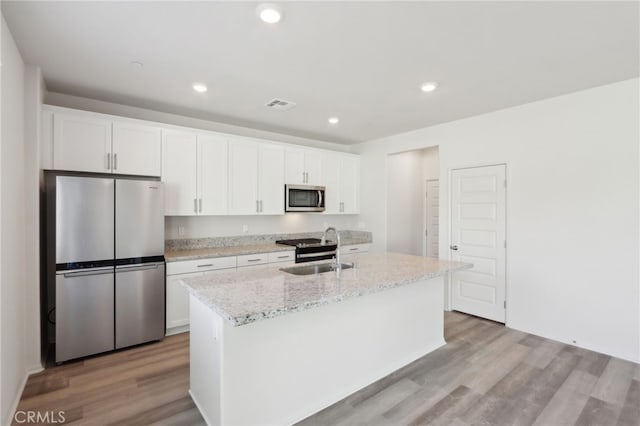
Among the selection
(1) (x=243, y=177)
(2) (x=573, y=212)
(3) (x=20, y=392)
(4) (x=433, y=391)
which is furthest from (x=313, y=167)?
(3) (x=20, y=392)

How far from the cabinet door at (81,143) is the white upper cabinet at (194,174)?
59cm

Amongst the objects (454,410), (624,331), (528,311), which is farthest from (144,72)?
(624,331)

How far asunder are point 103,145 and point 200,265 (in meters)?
1.65

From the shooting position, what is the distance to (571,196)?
325cm

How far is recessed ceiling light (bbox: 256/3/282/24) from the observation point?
1.84m

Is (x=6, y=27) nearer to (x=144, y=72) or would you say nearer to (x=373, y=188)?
(x=144, y=72)

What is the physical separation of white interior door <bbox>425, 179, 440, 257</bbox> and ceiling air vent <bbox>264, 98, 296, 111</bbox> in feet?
11.0

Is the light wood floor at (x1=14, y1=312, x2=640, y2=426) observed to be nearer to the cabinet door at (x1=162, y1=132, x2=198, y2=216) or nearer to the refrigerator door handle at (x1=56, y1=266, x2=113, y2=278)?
the refrigerator door handle at (x1=56, y1=266, x2=113, y2=278)

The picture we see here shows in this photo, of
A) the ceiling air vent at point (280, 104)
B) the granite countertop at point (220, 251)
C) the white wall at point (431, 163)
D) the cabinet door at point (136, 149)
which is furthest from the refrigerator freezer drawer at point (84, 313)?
the white wall at point (431, 163)

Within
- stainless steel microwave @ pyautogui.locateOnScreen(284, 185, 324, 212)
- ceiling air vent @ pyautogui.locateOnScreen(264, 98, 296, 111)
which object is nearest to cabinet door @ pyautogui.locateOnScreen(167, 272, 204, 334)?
stainless steel microwave @ pyautogui.locateOnScreen(284, 185, 324, 212)

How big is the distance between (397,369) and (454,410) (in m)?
0.60

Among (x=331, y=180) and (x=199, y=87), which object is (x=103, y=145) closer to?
(x=199, y=87)

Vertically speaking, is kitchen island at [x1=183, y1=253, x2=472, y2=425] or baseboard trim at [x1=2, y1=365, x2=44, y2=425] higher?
kitchen island at [x1=183, y1=253, x2=472, y2=425]

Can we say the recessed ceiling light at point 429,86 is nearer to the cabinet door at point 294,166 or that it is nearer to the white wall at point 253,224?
the cabinet door at point 294,166
